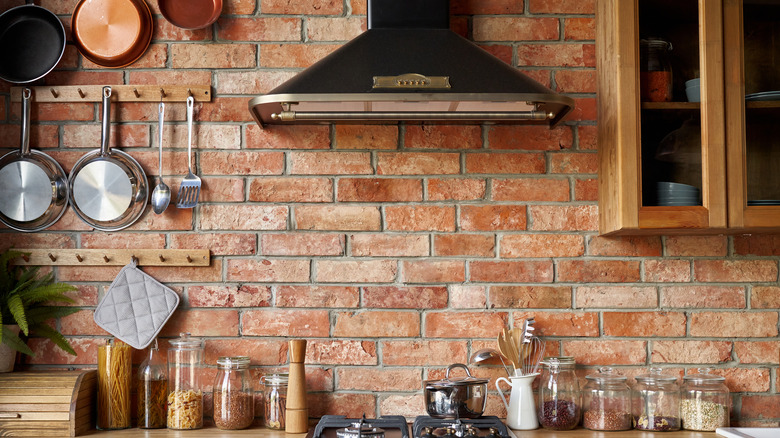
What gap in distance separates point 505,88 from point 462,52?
18 cm

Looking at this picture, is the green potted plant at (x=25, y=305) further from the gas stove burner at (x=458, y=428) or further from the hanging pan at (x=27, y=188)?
the gas stove burner at (x=458, y=428)

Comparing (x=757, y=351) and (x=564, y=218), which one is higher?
(x=564, y=218)

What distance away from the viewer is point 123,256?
85.9 inches

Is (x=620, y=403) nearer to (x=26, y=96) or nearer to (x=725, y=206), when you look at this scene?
(x=725, y=206)

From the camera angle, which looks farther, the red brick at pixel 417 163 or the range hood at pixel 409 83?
the red brick at pixel 417 163

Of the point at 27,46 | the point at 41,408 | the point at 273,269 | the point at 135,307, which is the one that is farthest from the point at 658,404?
the point at 27,46

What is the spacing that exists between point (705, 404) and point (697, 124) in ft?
2.66

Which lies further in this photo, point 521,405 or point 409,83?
point 521,405

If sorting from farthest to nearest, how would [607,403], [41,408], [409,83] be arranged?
[607,403]
[41,408]
[409,83]

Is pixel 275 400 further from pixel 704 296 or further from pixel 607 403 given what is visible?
pixel 704 296

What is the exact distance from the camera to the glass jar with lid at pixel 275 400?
6.70 ft

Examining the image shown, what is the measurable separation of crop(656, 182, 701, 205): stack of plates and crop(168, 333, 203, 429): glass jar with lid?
4.62 ft

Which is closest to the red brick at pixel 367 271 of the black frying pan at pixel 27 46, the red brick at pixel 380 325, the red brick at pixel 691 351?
the red brick at pixel 380 325

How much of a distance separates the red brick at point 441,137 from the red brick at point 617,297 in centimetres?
58
